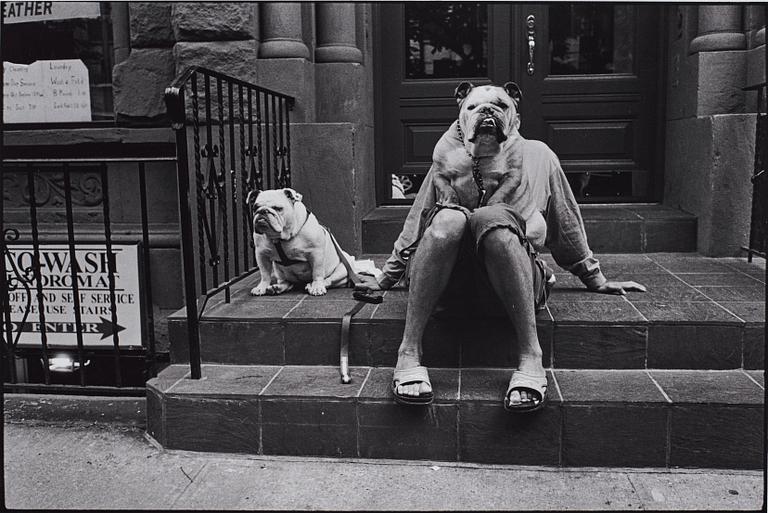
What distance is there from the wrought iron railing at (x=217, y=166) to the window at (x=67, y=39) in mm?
1299

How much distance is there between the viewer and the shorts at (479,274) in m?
3.21

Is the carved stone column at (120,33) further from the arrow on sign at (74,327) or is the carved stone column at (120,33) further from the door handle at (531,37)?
the door handle at (531,37)

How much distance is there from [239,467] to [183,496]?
32 centimetres

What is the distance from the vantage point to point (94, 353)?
5.58 m

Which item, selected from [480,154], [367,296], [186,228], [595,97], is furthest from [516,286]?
[595,97]

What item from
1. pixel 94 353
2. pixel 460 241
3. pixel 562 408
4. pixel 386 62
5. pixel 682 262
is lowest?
pixel 94 353

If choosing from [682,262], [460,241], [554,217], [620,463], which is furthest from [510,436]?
[682,262]

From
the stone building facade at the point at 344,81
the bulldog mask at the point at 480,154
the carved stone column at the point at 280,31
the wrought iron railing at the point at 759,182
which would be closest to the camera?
the bulldog mask at the point at 480,154

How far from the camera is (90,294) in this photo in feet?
17.9

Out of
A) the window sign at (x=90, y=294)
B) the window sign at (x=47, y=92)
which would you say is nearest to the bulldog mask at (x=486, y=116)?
the window sign at (x=90, y=294)

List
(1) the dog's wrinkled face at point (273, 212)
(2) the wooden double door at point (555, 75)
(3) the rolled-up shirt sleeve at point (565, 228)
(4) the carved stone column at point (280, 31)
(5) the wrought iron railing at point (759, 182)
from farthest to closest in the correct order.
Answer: (2) the wooden double door at point (555, 75) → (4) the carved stone column at point (280, 31) → (5) the wrought iron railing at point (759, 182) → (1) the dog's wrinkled face at point (273, 212) → (3) the rolled-up shirt sleeve at point (565, 228)

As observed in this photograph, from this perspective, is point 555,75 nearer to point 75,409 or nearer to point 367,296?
point 367,296

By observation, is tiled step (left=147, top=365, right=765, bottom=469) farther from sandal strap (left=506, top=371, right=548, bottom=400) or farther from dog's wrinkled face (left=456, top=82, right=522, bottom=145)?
dog's wrinkled face (left=456, top=82, right=522, bottom=145)

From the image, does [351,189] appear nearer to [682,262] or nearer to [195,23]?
[195,23]
